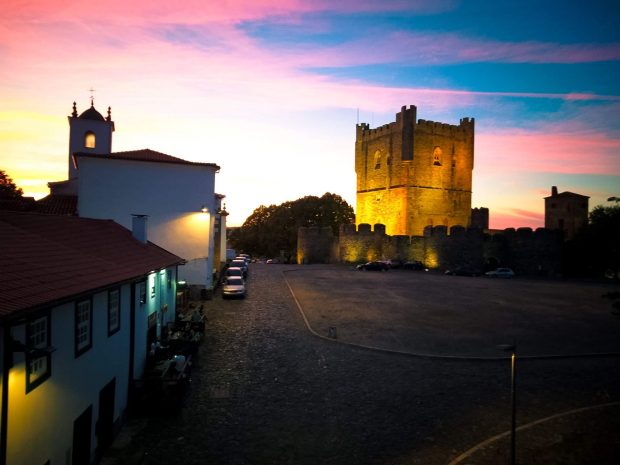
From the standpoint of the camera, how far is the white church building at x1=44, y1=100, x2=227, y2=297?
24891 millimetres

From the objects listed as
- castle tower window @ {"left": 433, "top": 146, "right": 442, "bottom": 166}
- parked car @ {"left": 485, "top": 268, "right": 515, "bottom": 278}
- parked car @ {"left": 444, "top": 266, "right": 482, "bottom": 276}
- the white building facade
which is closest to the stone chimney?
the white building facade

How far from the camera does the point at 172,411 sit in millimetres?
10289

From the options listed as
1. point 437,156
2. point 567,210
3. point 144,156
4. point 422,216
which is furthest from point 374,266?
point 567,210

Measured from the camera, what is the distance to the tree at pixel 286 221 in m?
74.7

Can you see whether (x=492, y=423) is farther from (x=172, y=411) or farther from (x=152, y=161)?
(x=152, y=161)

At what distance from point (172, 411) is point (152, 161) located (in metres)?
18.7

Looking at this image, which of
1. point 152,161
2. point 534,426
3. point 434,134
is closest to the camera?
point 534,426

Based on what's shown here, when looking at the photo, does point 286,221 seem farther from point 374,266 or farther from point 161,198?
point 161,198

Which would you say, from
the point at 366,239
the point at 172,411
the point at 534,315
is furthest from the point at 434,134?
the point at 172,411

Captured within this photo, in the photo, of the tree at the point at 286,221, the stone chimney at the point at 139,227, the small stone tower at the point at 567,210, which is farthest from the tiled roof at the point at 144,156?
the small stone tower at the point at 567,210

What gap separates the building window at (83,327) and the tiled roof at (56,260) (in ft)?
1.86

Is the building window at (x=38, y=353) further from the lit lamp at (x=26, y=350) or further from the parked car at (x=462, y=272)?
the parked car at (x=462, y=272)

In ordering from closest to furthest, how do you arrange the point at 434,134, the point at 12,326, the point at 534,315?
the point at 12,326 < the point at 534,315 < the point at 434,134

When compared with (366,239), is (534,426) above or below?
below
